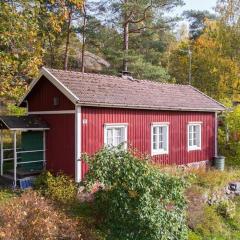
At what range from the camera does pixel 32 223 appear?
28.5 ft

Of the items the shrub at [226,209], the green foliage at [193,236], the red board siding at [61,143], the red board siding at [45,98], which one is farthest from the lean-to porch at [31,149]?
the shrub at [226,209]

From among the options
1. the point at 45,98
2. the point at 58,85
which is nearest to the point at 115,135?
the point at 58,85

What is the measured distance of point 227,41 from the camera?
2794 centimetres

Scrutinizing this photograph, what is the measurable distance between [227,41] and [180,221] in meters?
19.9

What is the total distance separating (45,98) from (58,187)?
4295 mm

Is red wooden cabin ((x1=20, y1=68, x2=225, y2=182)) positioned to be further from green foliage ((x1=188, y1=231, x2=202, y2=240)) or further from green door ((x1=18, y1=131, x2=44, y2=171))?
green foliage ((x1=188, y1=231, x2=202, y2=240))

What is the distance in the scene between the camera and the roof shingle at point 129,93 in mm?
14836

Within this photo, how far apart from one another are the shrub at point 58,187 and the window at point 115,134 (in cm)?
233

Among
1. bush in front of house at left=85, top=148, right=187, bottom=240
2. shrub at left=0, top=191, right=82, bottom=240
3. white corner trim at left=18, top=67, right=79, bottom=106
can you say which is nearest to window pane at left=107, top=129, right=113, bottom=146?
white corner trim at left=18, top=67, right=79, bottom=106

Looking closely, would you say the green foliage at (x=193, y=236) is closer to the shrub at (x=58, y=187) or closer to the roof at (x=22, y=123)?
the shrub at (x=58, y=187)

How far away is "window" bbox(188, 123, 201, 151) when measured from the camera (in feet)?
64.4

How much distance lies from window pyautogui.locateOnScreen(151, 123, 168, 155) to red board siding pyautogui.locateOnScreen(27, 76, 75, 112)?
4495 millimetres

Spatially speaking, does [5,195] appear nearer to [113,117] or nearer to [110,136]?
[110,136]

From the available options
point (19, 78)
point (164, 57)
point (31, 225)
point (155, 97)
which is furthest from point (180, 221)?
point (164, 57)
